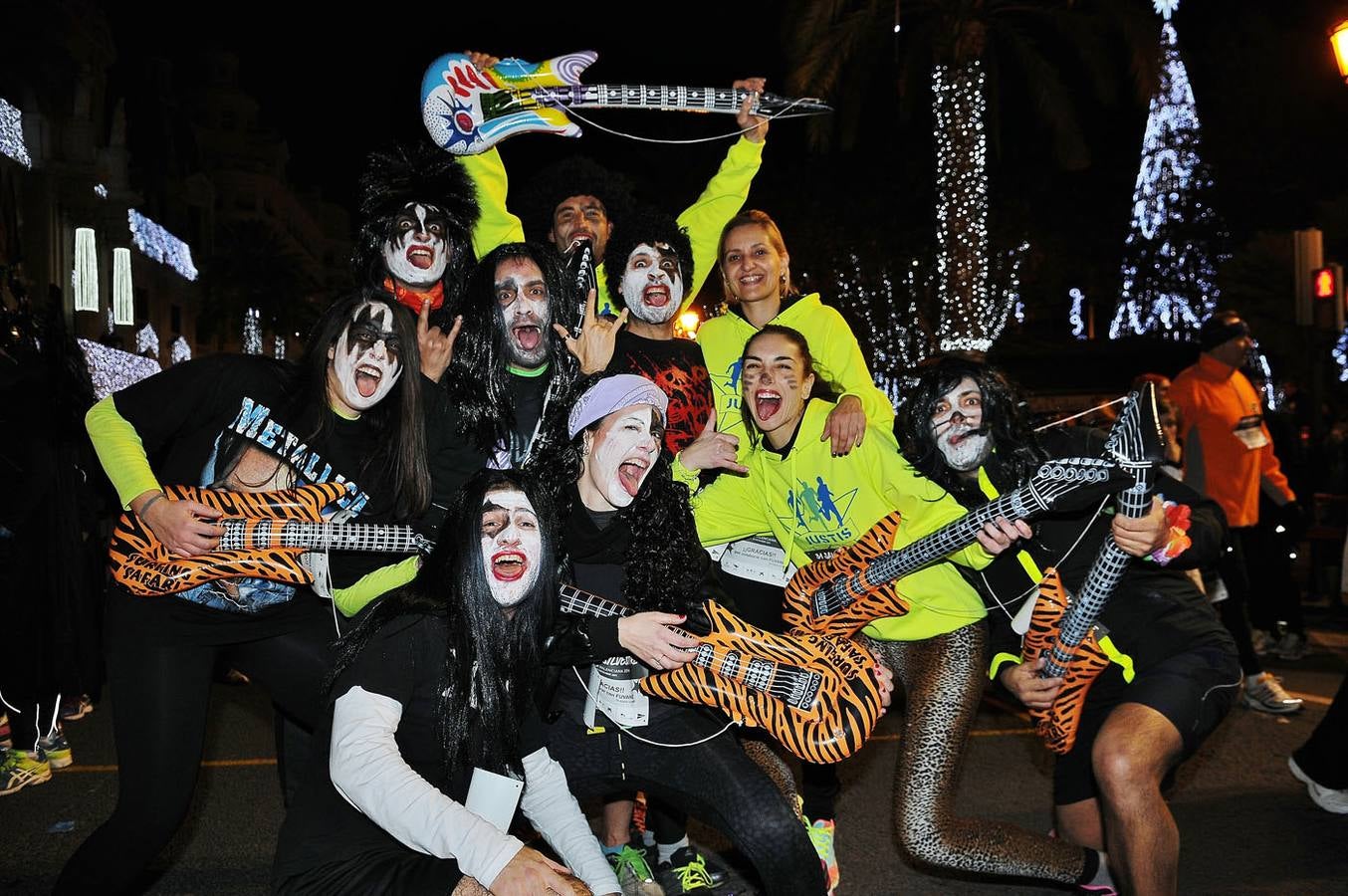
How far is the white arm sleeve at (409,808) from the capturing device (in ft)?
9.00

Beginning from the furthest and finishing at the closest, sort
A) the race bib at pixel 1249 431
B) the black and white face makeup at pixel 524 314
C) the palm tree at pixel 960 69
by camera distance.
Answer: the palm tree at pixel 960 69, the race bib at pixel 1249 431, the black and white face makeup at pixel 524 314

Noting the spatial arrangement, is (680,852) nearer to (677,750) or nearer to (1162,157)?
(677,750)

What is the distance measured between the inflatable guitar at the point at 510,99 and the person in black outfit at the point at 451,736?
2136 mm

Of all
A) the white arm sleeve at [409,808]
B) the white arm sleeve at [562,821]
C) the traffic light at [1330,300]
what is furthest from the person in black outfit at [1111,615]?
the traffic light at [1330,300]

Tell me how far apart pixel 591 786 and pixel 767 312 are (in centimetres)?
242

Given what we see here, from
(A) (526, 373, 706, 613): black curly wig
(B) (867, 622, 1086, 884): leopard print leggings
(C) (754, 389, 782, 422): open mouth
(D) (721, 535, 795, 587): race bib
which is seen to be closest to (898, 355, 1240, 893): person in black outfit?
(B) (867, 622, 1086, 884): leopard print leggings

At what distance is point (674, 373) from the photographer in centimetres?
470

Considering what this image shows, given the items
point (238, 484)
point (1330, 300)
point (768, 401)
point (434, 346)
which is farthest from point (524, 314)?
point (1330, 300)

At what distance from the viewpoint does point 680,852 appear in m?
4.89

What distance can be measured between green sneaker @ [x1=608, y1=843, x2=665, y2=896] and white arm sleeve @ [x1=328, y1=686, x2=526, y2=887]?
5.67 feet

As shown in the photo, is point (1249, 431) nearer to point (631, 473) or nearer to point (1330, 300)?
point (1330, 300)

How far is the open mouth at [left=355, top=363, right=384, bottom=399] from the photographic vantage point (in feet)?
13.0

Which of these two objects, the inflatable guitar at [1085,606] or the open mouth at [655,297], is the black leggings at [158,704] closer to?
the open mouth at [655,297]

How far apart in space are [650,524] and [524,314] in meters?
0.94
